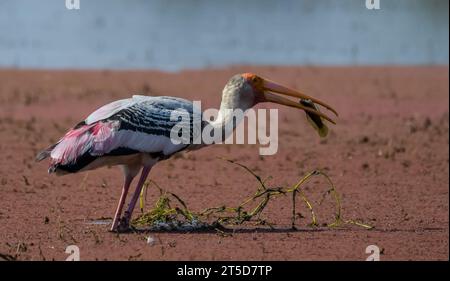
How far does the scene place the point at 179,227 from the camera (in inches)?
391

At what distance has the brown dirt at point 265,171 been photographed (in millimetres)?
9266

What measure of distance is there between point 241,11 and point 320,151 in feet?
56.3

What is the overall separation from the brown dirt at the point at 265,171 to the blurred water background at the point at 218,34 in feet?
6.34

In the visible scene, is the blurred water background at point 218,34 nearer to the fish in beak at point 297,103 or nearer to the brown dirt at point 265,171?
the brown dirt at point 265,171

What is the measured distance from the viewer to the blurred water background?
82.8 ft

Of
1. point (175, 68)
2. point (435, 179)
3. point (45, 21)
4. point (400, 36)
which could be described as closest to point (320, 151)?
point (435, 179)

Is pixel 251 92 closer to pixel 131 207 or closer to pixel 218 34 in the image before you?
pixel 131 207

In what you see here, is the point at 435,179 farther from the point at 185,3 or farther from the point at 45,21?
the point at 185,3

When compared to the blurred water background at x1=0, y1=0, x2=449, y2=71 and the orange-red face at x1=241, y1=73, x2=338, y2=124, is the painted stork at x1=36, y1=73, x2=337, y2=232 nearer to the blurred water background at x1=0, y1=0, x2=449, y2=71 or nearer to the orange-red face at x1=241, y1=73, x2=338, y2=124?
the orange-red face at x1=241, y1=73, x2=338, y2=124

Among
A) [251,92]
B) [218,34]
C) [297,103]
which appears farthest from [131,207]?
[218,34]

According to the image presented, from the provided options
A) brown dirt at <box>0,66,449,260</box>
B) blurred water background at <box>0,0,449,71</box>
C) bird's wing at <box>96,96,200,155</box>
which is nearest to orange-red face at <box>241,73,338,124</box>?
bird's wing at <box>96,96,200,155</box>

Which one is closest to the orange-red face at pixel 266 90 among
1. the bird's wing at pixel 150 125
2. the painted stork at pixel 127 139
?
the painted stork at pixel 127 139

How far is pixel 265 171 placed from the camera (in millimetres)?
13906

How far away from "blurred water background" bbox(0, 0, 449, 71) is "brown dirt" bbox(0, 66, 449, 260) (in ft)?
6.34
